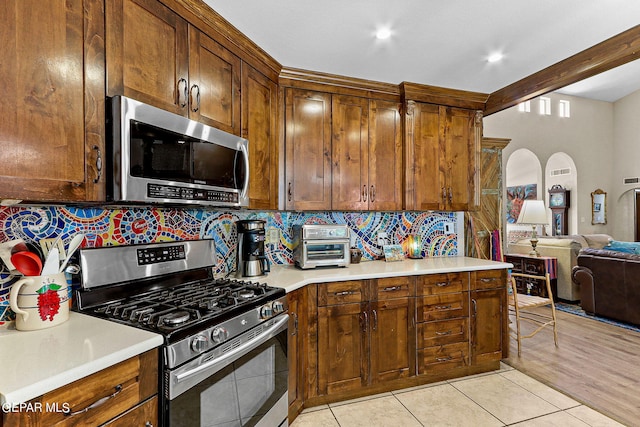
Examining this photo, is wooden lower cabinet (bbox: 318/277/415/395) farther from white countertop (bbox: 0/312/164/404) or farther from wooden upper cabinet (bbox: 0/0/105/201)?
wooden upper cabinet (bbox: 0/0/105/201)

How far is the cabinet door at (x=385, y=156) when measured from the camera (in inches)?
113

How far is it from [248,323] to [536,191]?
8298 millimetres

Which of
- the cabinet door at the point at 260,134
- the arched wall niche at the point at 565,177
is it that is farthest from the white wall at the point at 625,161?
the cabinet door at the point at 260,134

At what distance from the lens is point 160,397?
1.21 m

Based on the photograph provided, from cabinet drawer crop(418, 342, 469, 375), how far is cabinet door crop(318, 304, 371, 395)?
486mm

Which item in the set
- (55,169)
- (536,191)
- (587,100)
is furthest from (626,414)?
(587,100)

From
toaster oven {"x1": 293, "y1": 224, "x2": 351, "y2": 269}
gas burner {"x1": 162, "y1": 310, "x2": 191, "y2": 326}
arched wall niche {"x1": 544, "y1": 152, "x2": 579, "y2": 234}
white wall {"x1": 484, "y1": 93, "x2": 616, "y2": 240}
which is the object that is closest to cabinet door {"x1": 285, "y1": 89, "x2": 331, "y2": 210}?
toaster oven {"x1": 293, "y1": 224, "x2": 351, "y2": 269}

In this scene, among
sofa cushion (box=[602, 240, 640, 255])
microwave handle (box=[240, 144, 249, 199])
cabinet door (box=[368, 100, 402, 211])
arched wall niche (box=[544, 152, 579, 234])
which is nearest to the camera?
microwave handle (box=[240, 144, 249, 199])

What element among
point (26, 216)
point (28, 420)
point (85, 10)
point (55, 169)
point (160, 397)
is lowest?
point (160, 397)

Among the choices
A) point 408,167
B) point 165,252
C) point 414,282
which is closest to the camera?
point 165,252

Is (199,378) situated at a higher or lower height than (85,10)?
lower

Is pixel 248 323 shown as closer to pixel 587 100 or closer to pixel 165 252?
pixel 165 252

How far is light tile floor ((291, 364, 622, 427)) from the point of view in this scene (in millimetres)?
2143

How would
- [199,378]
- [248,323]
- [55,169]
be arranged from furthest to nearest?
[248,323] < [199,378] < [55,169]
